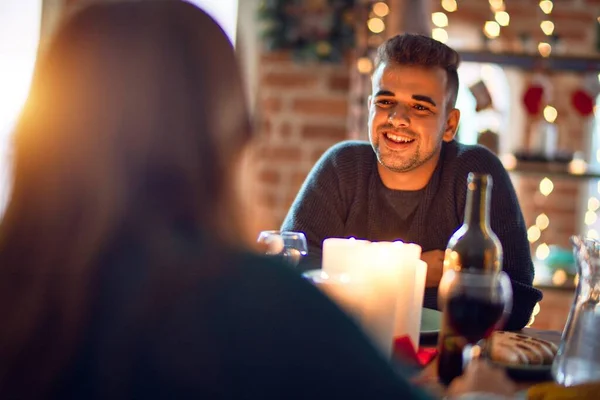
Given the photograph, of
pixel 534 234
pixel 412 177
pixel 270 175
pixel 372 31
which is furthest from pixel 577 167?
pixel 412 177

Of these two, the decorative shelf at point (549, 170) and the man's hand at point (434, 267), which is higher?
the decorative shelf at point (549, 170)

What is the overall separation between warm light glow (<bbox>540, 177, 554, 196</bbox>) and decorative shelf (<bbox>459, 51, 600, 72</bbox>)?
0.52m

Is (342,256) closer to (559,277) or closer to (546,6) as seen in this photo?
(559,277)

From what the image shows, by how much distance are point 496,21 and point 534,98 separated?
1.66ft

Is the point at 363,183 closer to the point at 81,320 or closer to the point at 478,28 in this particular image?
the point at 81,320

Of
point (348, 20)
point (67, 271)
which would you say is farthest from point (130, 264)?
point (348, 20)

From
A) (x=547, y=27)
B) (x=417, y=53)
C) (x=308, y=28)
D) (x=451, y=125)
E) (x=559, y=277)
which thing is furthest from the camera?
(x=547, y=27)

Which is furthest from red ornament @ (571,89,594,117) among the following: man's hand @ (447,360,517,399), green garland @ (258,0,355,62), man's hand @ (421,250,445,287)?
man's hand @ (447,360,517,399)

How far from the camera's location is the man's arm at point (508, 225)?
5.46 ft

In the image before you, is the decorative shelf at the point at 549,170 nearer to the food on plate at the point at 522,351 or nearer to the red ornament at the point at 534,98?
the red ornament at the point at 534,98

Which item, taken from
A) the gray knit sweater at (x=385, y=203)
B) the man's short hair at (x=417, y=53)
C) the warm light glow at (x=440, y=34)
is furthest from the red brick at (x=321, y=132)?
the man's short hair at (x=417, y=53)

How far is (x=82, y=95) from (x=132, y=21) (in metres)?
0.08

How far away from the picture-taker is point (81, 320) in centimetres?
73

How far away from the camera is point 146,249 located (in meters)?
0.73
